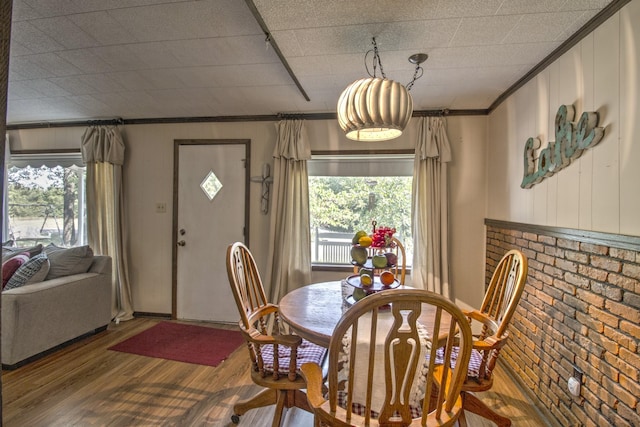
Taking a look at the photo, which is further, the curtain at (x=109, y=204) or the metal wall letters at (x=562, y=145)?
the curtain at (x=109, y=204)

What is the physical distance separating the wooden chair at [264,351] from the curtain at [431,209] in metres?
1.50

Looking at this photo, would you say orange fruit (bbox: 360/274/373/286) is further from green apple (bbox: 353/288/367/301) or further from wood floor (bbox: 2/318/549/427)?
wood floor (bbox: 2/318/549/427)

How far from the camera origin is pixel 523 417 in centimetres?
198

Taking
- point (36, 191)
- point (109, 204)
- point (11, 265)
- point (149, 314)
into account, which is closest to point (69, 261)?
point (11, 265)

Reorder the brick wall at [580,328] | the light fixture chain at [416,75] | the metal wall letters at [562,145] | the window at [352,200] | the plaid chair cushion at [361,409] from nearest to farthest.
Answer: the plaid chair cushion at [361,409] < the brick wall at [580,328] < the metal wall letters at [562,145] < the light fixture chain at [416,75] < the window at [352,200]

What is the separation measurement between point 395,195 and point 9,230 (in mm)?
4598

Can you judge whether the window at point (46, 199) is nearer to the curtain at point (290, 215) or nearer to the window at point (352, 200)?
the curtain at point (290, 215)

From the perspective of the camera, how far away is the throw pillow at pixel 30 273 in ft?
8.58

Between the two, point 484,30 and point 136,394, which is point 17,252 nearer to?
point 136,394

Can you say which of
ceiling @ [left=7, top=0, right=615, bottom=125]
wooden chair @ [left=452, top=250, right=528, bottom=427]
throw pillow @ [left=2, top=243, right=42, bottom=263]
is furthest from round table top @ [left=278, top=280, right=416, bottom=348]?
throw pillow @ [left=2, top=243, right=42, bottom=263]

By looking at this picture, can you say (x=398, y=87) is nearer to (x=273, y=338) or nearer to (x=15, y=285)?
(x=273, y=338)

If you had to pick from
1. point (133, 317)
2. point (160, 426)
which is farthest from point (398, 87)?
point (133, 317)

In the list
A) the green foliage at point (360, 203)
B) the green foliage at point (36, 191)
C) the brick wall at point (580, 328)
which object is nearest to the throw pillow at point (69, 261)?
the green foliage at point (36, 191)

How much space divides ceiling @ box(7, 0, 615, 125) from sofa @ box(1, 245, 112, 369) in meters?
1.55
